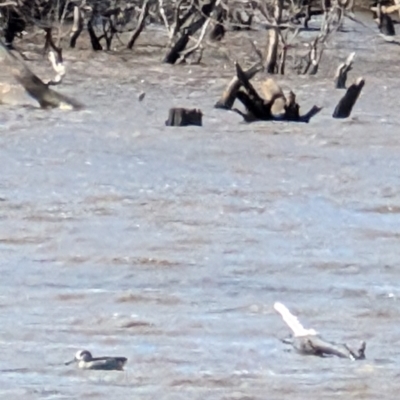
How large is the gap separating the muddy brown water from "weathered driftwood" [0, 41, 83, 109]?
0.26m

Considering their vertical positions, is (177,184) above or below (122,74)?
above

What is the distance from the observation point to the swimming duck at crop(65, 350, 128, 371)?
466 cm

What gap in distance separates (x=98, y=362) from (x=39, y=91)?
8637 millimetres

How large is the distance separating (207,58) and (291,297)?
49.3 ft

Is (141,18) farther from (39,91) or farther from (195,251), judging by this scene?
(195,251)

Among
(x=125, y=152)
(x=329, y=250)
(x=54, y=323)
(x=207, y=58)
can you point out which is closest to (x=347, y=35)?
(x=207, y=58)

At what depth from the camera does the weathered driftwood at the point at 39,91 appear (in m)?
13.2

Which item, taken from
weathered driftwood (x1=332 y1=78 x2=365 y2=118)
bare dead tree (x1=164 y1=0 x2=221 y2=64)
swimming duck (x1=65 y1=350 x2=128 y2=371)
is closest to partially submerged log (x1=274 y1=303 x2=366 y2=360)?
swimming duck (x1=65 y1=350 x2=128 y2=371)

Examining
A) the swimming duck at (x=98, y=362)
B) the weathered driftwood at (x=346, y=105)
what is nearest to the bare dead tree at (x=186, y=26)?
the weathered driftwood at (x=346, y=105)

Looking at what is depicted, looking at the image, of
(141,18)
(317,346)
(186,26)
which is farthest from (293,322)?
(141,18)

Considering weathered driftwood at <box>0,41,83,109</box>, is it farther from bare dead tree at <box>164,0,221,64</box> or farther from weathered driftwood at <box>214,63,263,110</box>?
bare dead tree at <box>164,0,221,64</box>

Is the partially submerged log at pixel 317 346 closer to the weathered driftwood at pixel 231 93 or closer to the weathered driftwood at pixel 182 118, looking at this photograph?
the weathered driftwood at pixel 182 118

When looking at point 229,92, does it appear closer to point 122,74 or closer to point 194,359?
point 122,74

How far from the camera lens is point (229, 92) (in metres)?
13.3
